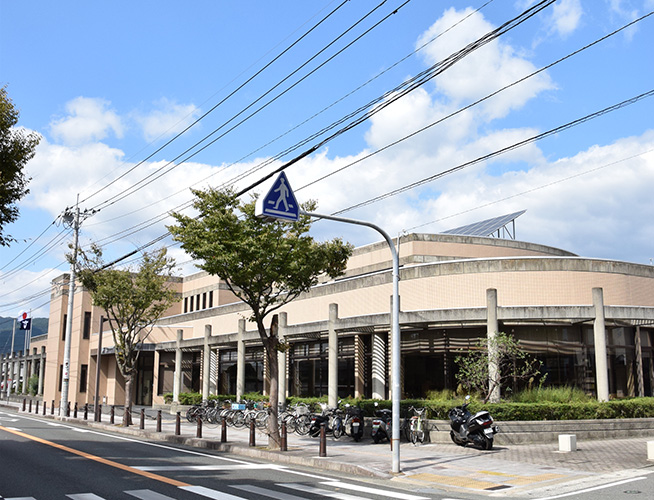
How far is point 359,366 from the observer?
1086 inches

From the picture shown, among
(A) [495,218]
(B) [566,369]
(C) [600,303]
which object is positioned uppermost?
(A) [495,218]

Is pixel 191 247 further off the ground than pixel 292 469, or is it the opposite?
pixel 191 247

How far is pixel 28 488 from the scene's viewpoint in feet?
35.9

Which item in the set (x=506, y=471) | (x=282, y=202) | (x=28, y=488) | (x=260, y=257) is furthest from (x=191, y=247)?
(x=506, y=471)

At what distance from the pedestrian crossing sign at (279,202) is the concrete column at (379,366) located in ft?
46.8

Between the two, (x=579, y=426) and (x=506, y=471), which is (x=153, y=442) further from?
(x=579, y=426)

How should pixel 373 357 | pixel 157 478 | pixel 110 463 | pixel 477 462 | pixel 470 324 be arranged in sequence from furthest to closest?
pixel 373 357 < pixel 470 324 < pixel 477 462 < pixel 110 463 < pixel 157 478

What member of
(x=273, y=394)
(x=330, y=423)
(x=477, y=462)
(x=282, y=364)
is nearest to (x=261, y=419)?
(x=282, y=364)

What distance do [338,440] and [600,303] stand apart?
1017 centimetres

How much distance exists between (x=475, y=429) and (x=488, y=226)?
24707mm

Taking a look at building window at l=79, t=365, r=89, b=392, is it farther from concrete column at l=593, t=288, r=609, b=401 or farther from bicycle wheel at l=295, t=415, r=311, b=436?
concrete column at l=593, t=288, r=609, b=401

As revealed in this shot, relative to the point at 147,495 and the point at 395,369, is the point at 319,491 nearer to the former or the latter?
the point at 147,495

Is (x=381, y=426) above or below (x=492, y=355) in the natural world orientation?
below

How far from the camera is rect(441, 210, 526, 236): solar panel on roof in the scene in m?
39.3
